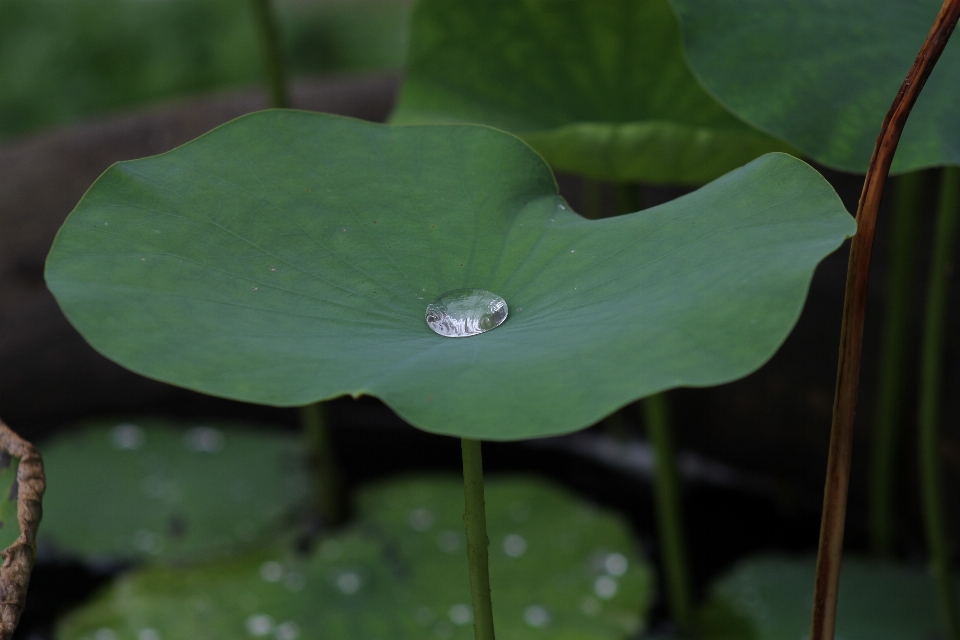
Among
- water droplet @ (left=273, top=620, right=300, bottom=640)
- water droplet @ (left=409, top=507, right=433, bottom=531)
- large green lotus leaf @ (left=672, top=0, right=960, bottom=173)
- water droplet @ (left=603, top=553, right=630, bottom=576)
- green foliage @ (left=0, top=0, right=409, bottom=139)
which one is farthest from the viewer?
green foliage @ (left=0, top=0, right=409, bottom=139)

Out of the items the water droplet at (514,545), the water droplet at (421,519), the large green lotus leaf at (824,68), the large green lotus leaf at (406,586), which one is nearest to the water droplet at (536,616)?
the large green lotus leaf at (406,586)

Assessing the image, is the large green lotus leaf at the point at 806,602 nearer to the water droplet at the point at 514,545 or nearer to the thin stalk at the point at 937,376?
the thin stalk at the point at 937,376

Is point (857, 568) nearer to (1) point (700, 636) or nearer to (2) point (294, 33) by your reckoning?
(1) point (700, 636)

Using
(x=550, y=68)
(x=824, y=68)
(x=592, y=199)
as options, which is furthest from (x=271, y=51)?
(x=824, y=68)

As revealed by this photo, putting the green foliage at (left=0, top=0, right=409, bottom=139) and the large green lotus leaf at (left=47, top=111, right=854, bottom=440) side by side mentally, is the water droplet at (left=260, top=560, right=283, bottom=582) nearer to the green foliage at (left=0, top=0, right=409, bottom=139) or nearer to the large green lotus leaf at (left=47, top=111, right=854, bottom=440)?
the large green lotus leaf at (left=47, top=111, right=854, bottom=440)

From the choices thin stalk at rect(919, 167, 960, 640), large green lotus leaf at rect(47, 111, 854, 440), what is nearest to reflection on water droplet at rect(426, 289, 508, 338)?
large green lotus leaf at rect(47, 111, 854, 440)

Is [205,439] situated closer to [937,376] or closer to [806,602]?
[806,602]

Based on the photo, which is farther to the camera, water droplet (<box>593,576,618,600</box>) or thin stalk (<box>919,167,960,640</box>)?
water droplet (<box>593,576,618,600</box>)
